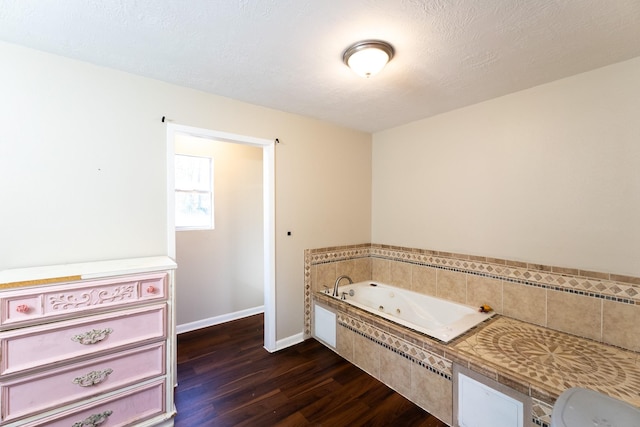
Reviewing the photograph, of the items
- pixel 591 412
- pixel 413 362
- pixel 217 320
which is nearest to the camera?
pixel 591 412

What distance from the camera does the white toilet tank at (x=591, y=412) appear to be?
3.46 feet

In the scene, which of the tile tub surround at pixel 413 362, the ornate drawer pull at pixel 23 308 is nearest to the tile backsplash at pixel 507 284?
the tile tub surround at pixel 413 362

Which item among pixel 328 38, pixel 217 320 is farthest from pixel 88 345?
pixel 328 38

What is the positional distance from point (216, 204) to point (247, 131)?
1247mm

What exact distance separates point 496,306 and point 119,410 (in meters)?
2.96

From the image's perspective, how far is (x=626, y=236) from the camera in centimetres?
187

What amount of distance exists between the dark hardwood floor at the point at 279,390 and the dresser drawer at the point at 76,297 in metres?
0.95

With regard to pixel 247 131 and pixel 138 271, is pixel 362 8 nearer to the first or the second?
pixel 247 131

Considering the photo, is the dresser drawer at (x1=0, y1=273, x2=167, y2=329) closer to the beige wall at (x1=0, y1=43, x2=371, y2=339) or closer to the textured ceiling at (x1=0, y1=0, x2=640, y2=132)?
the beige wall at (x1=0, y1=43, x2=371, y2=339)

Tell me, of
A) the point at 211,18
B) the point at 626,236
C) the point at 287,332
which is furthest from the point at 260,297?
the point at 626,236

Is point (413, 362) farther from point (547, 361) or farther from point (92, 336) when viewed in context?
point (92, 336)

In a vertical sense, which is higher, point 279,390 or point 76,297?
point 76,297

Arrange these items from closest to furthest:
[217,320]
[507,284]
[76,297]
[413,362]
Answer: [76,297], [413,362], [507,284], [217,320]

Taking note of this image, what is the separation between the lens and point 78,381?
1.58 metres
